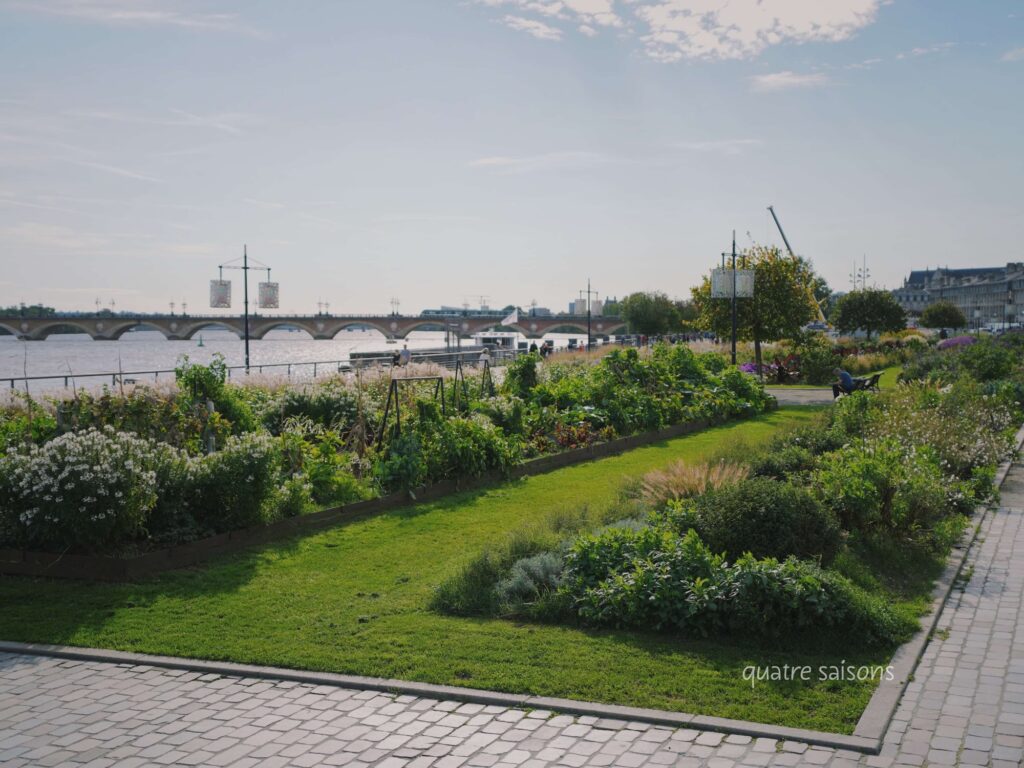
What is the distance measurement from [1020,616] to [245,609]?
19.4 feet

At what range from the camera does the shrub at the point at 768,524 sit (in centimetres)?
705

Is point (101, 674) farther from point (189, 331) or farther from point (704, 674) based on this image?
point (189, 331)

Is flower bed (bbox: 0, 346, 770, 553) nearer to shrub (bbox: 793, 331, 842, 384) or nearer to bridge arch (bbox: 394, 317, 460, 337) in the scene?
shrub (bbox: 793, 331, 842, 384)

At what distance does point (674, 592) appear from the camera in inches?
249

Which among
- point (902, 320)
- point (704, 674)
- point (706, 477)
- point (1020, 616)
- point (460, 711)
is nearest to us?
point (460, 711)

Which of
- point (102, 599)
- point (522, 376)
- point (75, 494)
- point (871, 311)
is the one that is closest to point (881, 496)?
point (102, 599)

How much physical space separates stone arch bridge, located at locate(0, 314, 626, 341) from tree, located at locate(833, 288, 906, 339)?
3099 cm

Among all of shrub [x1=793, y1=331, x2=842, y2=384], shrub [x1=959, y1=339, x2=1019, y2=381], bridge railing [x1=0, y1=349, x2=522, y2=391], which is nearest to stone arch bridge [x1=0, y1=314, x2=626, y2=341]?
bridge railing [x1=0, y1=349, x2=522, y2=391]

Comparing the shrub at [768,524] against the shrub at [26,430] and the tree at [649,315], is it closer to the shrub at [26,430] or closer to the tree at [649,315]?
the shrub at [26,430]

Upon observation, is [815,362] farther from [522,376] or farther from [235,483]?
[235,483]

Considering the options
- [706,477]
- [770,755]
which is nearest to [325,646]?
[770,755]

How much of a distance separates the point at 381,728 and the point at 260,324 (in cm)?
8416

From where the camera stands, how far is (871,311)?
5669 cm

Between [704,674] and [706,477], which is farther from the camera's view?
[706,477]
